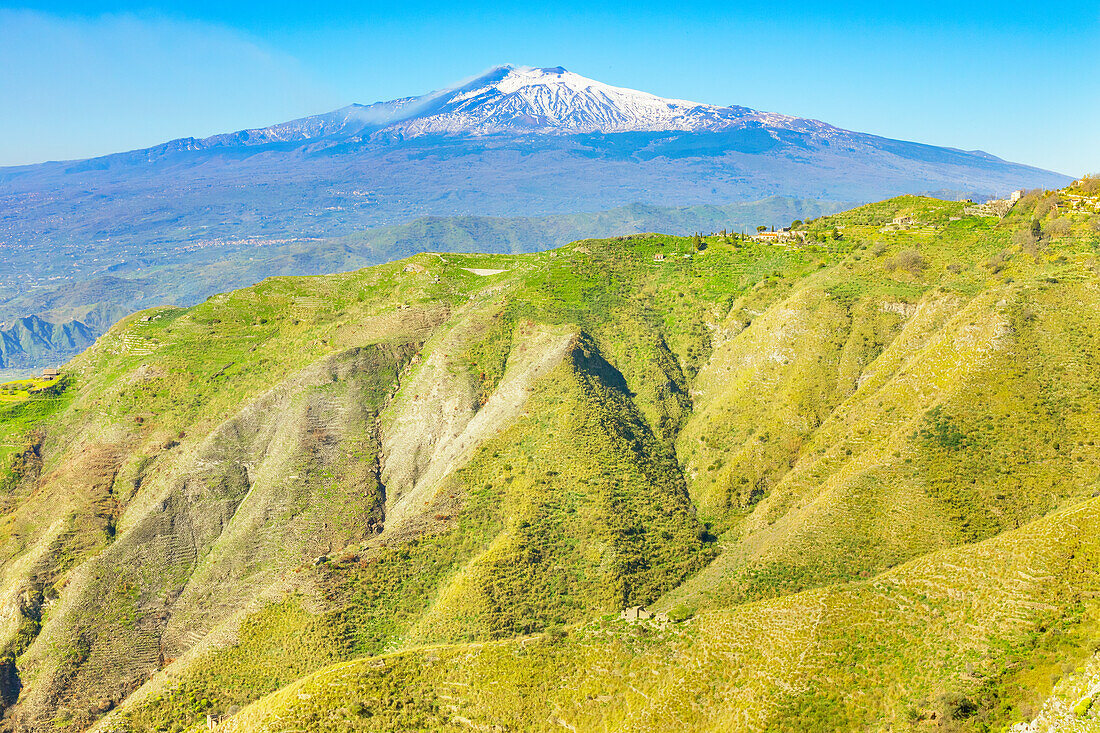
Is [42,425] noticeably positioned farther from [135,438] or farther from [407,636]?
[407,636]

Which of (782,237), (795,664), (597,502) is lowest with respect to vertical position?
(795,664)

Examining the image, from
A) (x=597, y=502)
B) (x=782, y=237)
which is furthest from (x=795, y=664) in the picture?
(x=782, y=237)

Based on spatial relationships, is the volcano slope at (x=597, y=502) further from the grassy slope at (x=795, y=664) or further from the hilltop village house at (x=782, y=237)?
the hilltop village house at (x=782, y=237)

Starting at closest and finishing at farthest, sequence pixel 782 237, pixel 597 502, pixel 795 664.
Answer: pixel 795 664 → pixel 597 502 → pixel 782 237

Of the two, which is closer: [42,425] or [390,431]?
[390,431]

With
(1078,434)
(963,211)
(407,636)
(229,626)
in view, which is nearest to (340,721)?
(407,636)

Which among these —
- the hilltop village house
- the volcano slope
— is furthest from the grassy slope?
the hilltop village house

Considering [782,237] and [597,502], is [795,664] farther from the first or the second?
[782,237]

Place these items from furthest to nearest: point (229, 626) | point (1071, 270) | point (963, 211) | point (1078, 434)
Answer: point (963, 211) < point (1071, 270) < point (229, 626) < point (1078, 434)
